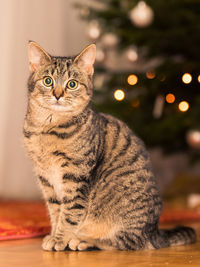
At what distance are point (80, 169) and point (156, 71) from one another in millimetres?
1669

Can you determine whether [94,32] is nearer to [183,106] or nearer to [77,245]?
[183,106]

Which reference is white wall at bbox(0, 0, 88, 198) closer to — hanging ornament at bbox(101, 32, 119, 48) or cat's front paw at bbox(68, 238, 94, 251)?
hanging ornament at bbox(101, 32, 119, 48)

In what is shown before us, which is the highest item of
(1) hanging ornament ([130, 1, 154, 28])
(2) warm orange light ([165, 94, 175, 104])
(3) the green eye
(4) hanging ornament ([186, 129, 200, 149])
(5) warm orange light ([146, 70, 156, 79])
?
(1) hanging ornament ([130, 1, 154, 28])

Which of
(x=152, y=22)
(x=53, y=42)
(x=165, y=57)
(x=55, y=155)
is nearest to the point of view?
(x=55, y=155)

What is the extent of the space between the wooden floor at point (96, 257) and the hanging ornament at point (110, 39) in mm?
1824

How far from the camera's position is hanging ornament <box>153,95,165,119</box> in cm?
341

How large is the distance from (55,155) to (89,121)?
0.18 metres

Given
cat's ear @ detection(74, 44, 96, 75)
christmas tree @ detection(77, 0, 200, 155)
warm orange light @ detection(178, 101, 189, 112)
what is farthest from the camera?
warm orange light @ detection(178, 101, 189, 112)

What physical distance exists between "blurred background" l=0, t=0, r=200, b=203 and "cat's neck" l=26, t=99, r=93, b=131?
4.11ft

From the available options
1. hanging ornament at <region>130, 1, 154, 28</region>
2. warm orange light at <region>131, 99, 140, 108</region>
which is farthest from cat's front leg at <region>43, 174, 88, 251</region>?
warm orange light at <region>131, 99, 140, 108</region>

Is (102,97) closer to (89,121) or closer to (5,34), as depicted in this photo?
(5,34)

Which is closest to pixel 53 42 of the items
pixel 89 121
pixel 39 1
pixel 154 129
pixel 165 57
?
pixel 39 1

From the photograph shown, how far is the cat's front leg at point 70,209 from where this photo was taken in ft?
5.53

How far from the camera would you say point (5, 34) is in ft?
11.9
